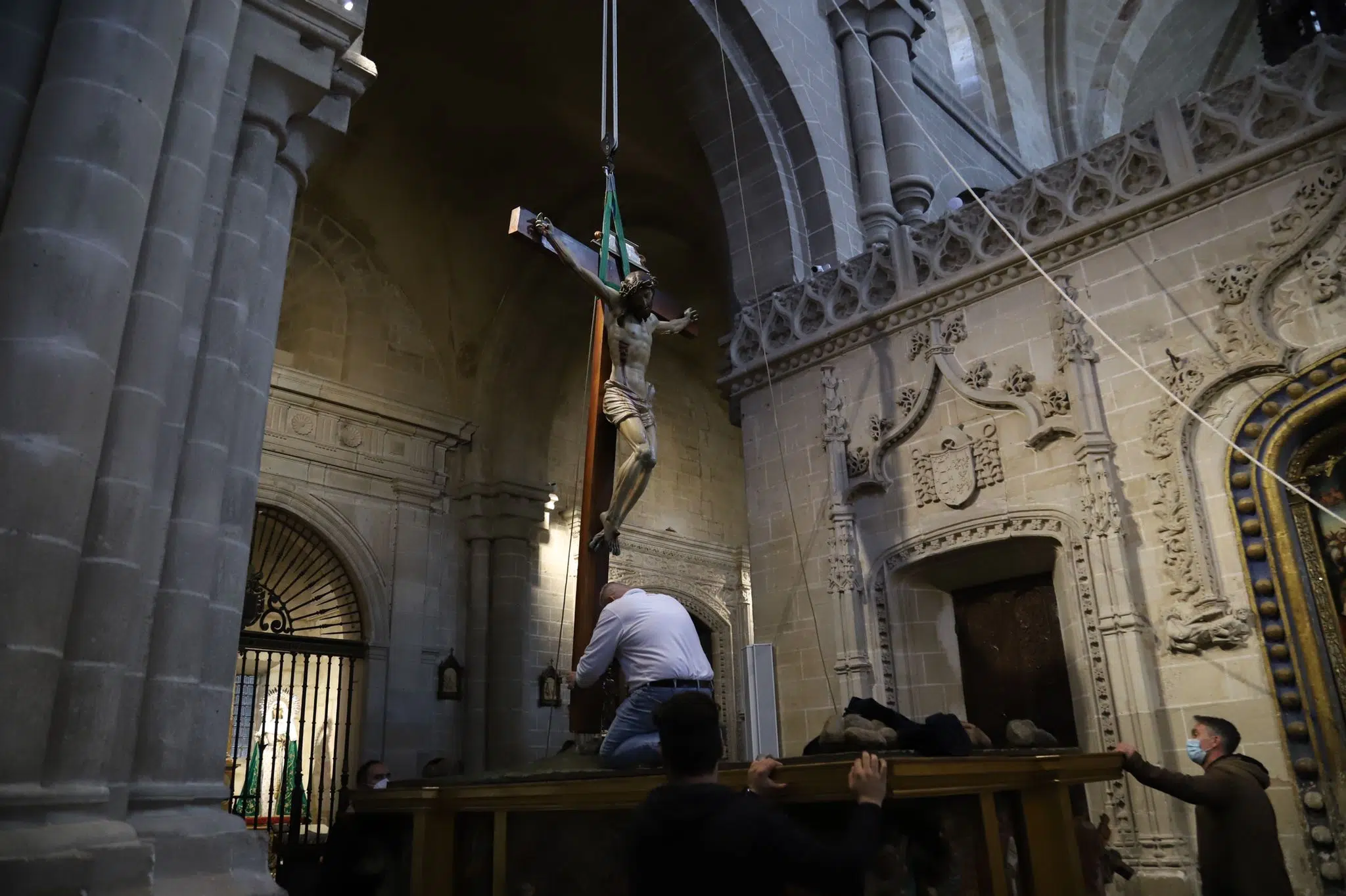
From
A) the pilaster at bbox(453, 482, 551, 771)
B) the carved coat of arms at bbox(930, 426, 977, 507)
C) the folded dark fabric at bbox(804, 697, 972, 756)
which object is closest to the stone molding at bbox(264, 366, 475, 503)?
the pilaster at bbox(453, 482, 551, 771)

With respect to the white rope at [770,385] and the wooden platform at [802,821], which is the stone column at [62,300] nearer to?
the wooden platform at [802,821]

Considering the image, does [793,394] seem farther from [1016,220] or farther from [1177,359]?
[1177,359]

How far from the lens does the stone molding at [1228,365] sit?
5.79m

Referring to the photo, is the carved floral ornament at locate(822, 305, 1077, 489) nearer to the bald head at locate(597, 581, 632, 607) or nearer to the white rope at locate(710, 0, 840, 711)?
the white rope at locate(710, 0, 840, 711)

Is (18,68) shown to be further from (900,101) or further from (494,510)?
(900,101)

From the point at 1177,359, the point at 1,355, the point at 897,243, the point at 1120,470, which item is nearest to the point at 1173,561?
the point at 1120,470

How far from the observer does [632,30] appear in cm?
983

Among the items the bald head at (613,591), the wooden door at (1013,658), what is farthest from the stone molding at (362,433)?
the bald head at (613,591)

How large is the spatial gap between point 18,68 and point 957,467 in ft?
20.2

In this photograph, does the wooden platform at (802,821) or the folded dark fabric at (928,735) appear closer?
the wooden platform at (802,821)

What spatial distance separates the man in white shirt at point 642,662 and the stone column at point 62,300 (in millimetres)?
1787

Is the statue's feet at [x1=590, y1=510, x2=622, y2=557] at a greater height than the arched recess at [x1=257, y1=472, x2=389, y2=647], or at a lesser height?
lesser

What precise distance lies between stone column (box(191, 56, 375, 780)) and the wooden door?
5.33 meters

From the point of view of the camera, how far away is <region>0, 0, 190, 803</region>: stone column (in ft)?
8.89
